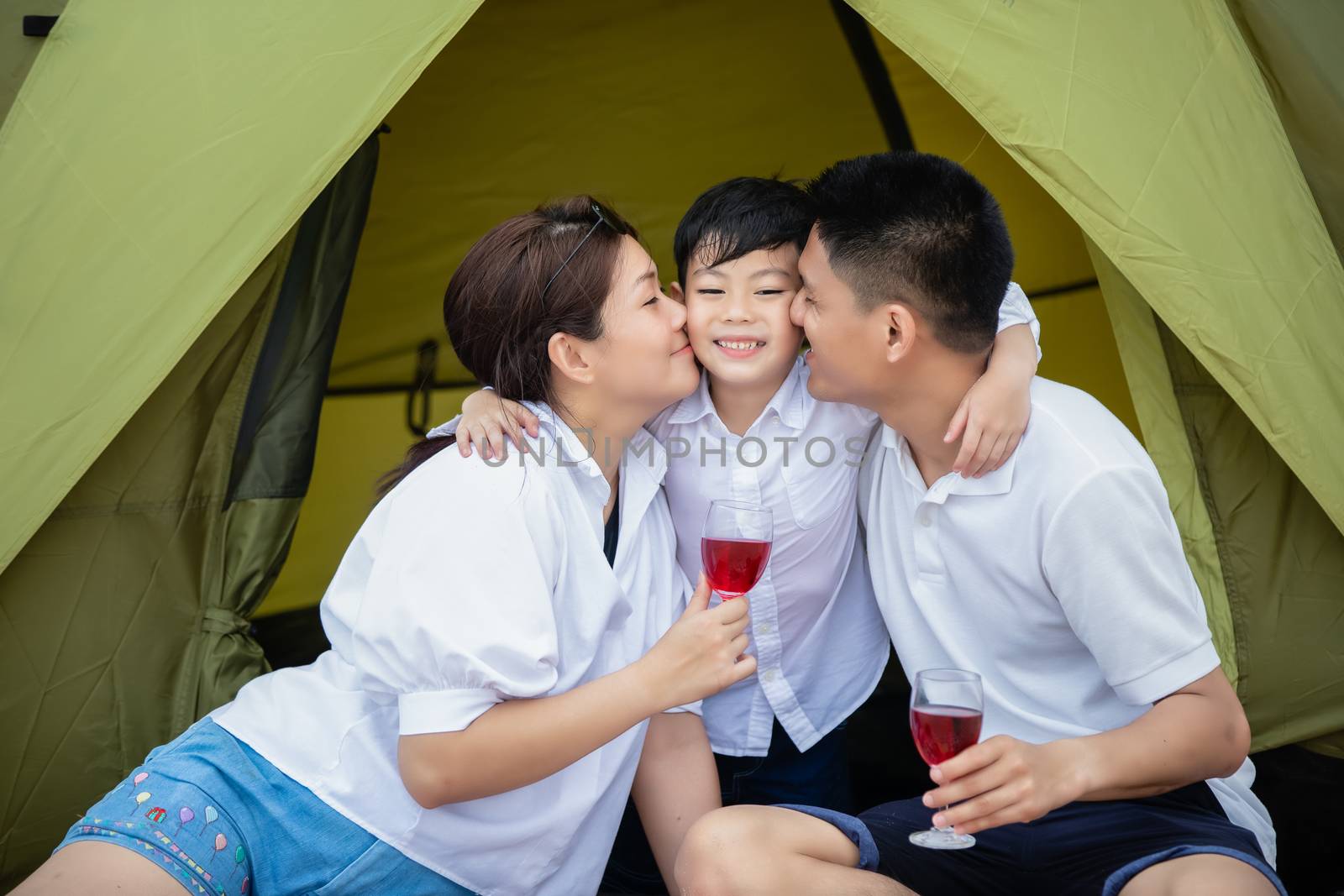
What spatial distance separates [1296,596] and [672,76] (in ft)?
6.12

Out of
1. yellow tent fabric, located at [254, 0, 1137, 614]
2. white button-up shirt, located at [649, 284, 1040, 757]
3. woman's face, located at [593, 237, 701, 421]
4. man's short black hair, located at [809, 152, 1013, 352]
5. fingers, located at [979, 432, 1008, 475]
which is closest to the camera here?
fingers, located at [979, 432, 1008, 475]

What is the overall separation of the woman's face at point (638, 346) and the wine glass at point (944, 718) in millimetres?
707

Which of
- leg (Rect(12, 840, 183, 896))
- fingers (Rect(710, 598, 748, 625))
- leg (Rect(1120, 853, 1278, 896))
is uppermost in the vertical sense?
fingers (Rect(710, 598, 748, 625))

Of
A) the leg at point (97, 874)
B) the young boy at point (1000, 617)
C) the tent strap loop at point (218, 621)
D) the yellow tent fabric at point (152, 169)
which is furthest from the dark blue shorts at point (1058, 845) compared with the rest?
the yellow tent fabric at point (152, 169)

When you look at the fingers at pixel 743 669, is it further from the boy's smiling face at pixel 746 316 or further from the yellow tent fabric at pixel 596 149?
the yellow tent fabric at pixel 596 149

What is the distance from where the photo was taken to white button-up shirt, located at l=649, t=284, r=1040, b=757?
6.68ft

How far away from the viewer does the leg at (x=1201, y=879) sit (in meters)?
1.41

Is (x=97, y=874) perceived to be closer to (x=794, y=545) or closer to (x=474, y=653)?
(x=474, y=653)

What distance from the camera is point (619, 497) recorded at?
2000 millimetres

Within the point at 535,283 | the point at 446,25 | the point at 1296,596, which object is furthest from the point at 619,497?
the point at 1296,596

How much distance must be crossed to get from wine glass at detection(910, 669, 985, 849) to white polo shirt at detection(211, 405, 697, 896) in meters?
0.50

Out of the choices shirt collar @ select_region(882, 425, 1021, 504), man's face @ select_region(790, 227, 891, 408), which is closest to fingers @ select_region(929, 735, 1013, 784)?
shirt collar @ select_region(882, 425, 1021, 504)

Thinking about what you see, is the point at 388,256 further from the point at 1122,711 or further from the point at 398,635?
the point at 1122,711

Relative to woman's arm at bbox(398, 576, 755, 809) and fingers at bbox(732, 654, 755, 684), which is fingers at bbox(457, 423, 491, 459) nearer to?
woman's arm at bbox(398, 576, 755, 809)
